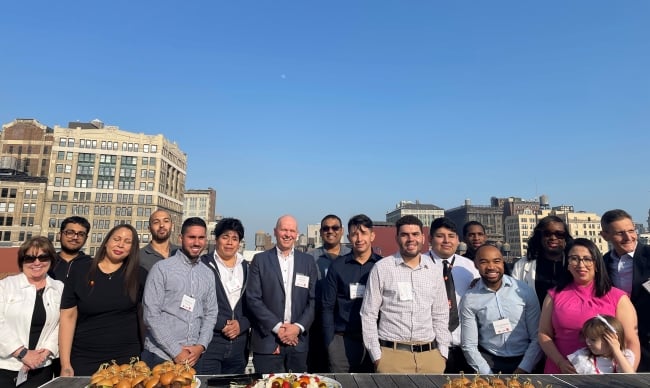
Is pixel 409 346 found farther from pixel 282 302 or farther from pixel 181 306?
pixel 181 306

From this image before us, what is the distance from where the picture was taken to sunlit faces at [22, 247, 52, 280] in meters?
4.33

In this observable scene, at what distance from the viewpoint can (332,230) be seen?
21.0 ft

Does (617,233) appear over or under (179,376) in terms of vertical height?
over

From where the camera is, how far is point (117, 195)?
281 feet

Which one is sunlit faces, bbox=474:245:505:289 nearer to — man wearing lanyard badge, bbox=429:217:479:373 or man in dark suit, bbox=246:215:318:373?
man wearing lanyard badge, bbox=429:217:479:373

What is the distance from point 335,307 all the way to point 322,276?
881mm

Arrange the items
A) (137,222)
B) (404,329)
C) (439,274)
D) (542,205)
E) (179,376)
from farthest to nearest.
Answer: (542,205)
(137,222)
(439,274)
(404,329)
(179,376)

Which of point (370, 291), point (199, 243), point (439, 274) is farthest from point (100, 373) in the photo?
point (439, 274)

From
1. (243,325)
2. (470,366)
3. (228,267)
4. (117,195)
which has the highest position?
(117,195)

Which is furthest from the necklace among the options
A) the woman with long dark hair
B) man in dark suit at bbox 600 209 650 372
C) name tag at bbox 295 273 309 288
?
man in dark suit at bbox 600 209 650 372

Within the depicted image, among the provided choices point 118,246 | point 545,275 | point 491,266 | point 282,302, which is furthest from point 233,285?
point 545,275

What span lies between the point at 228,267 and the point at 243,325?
85 cm

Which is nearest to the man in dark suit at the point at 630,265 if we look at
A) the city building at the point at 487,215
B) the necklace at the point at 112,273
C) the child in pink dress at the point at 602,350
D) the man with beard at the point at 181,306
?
the child in pink dress at the point at 602,350

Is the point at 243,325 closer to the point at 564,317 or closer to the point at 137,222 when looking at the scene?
the point at 564,317
